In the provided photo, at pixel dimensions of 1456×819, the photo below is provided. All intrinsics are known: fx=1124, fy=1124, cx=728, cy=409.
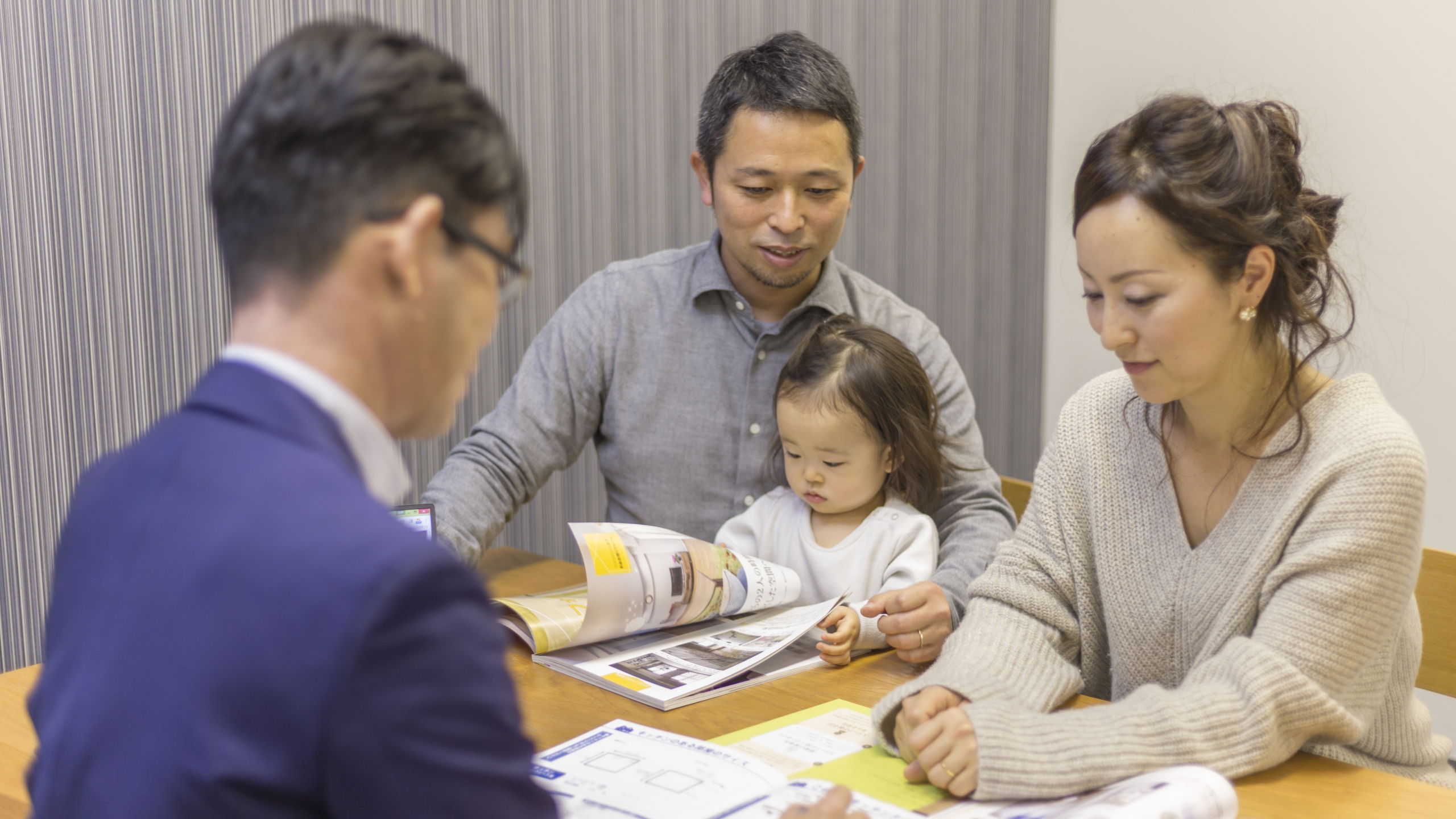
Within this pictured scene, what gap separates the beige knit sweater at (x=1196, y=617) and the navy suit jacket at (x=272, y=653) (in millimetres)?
615

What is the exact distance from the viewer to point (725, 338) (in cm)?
194

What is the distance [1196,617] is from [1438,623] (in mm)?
509

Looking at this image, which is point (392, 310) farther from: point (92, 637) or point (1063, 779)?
point (1063, 779)

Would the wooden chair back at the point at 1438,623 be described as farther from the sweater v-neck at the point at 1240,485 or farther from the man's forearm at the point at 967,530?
the man's forearm at the point at 967,530

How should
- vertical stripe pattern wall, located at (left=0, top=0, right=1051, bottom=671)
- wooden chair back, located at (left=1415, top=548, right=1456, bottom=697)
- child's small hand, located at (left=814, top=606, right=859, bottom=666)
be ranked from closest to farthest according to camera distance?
child's small hand, located at (left=814, top=606, right=859, bottom=666)
wooden chair back, located at (left=1415, top=548, right=1456, bottom=697)
vertical stripe pattern wall, located at (left=0, top=0, right=1051, bottom=671)

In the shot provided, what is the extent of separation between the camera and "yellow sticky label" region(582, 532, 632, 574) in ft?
4.46

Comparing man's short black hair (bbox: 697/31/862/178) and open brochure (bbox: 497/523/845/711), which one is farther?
man's short black hair (bbox: 697/31/862/178)

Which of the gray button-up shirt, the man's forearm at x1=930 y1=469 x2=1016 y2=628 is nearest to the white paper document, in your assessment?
the man's forearm at x1=930 y1=469 x2=1016 y2=628

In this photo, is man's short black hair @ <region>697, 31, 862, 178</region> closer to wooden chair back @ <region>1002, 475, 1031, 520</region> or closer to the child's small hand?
wooden chair back @ <region>1002, 475, 1031, 520</region>

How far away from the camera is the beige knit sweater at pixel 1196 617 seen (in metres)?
1.05

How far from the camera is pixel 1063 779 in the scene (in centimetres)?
101

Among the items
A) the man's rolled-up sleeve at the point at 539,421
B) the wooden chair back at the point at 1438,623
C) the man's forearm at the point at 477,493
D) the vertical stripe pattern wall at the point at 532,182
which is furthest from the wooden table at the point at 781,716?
the vertical stripe pattern wall at the point at 532,182

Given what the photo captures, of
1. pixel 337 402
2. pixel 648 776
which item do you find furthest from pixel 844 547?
pixel 337 402

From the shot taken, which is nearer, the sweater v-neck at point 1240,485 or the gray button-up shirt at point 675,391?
the sweater v-neck at point 1240,485
